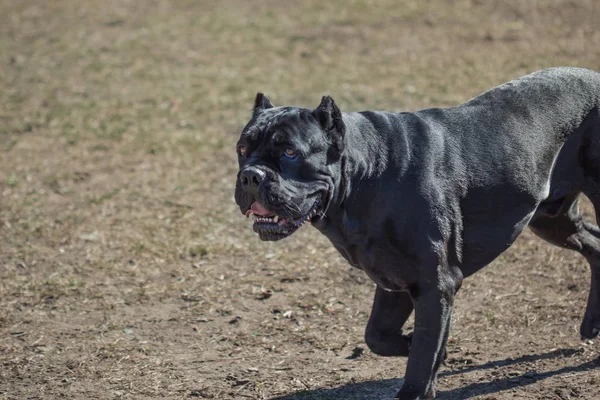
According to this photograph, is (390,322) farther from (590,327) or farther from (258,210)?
(590,327)

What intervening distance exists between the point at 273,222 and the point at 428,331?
108 cm

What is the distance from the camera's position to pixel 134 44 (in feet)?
45.4

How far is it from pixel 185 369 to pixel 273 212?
187 cm

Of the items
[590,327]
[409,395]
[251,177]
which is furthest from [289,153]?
[590,327]

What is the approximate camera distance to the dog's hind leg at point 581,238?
567cm

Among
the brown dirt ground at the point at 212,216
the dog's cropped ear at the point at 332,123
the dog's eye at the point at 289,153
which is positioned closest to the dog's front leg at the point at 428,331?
Answer: the brown dirt ground at the point at 212,216

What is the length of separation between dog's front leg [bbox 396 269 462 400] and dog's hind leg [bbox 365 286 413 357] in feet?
1.46

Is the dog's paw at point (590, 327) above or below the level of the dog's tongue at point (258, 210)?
below

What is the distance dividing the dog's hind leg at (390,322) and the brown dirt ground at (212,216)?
0.35 meters

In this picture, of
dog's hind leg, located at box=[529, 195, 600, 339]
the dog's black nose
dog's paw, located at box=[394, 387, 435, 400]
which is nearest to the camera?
the dog's black nose

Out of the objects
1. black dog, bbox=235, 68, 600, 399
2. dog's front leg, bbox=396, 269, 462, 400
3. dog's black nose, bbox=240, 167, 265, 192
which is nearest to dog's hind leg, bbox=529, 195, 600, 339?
black dog, bbox=235, 68, 600, 399

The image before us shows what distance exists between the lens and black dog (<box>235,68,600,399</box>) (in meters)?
4.44

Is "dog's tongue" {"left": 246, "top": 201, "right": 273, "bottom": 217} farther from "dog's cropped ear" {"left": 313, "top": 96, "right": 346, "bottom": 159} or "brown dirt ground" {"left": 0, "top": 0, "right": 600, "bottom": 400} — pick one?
"brown dirt ground" {"left": 0, "top": 0, "right": 600, "bottom": 400}

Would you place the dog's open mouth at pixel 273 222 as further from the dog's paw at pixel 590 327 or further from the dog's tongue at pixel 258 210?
the dog's paw at pixel 590 327
